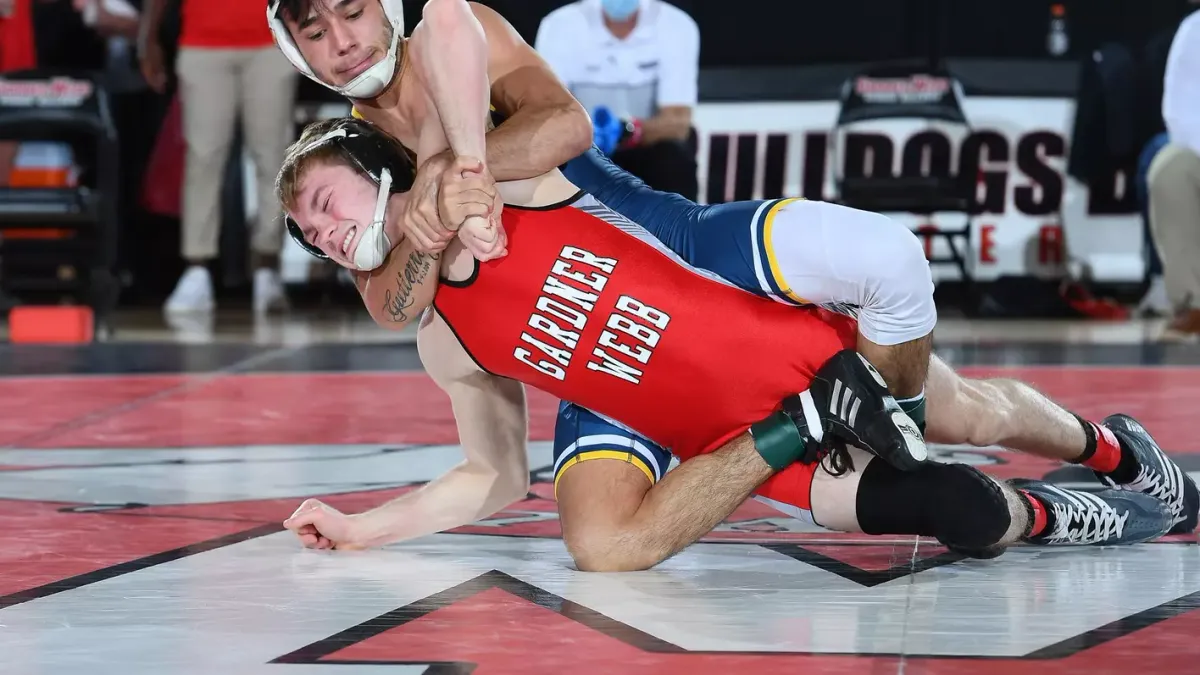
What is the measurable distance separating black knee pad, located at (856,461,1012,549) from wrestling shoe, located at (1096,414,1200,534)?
49 cm

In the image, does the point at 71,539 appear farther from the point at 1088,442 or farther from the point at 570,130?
the point at 1088,442

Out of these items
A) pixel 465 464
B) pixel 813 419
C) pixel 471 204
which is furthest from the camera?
pixel 465 464

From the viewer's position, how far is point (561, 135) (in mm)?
2865

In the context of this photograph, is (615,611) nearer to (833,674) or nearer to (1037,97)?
(833,674)

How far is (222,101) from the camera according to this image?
782cm

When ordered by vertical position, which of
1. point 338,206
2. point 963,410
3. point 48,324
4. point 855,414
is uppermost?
point 338,206

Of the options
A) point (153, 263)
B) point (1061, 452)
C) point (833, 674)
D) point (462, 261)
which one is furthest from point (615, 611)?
point (153, 263)

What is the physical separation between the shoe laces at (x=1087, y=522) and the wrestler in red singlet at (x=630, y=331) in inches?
16.7

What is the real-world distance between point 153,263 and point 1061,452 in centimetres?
673

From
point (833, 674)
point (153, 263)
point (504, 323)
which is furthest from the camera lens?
point (153, 263)

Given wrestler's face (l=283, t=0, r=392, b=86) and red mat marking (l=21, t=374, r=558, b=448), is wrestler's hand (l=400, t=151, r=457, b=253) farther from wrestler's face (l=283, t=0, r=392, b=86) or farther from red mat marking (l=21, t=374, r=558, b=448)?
red mat marking (l=21, t=374, r=558, b=448)

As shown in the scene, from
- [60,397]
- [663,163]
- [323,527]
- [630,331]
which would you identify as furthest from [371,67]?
[663,163]

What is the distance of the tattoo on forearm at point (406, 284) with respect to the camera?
109 inches

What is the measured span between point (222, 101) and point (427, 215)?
5.44 meters
